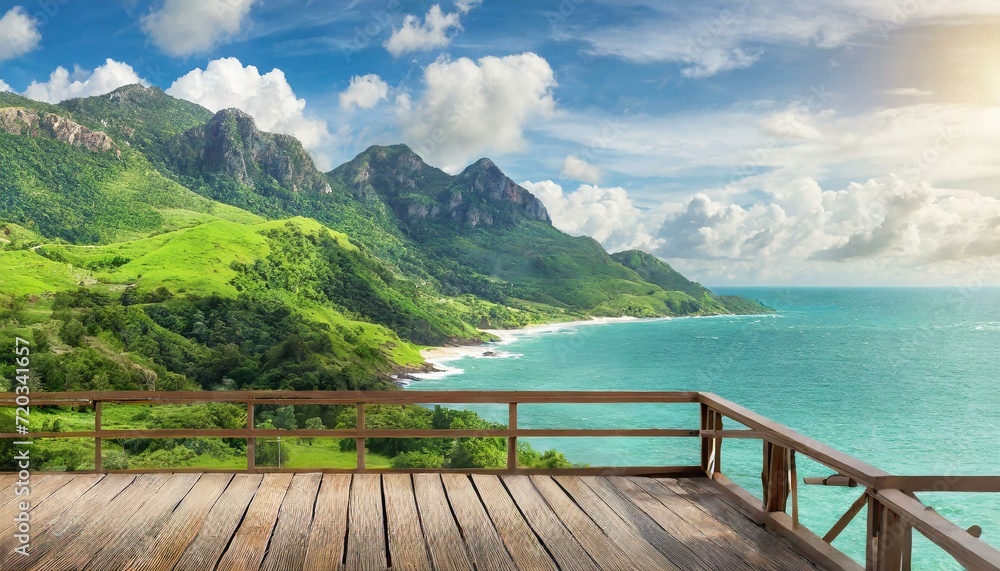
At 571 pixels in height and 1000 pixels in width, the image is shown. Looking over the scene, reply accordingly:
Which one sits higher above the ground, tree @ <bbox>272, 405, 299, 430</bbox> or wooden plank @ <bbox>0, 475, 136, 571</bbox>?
wooden plank @ <bbox>0, 475, 136, 571</bbox>

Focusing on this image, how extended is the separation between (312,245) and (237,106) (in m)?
24.9

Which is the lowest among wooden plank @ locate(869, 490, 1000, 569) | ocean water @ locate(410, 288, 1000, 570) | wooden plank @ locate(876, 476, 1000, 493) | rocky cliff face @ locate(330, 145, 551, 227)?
ocean water @ locate(410, 288, 1000, 570)

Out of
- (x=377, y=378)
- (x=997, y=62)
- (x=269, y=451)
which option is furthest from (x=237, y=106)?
(x=997, y=62)

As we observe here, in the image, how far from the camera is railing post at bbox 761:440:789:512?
3162 millimetres

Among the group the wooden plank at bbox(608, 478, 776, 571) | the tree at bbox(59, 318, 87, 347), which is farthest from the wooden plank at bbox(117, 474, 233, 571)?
the tree at bbox(59, 318, 87, 347)

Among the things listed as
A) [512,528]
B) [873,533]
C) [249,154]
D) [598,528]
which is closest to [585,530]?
[598,528]

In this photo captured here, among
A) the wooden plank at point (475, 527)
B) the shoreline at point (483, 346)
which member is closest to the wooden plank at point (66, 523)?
the wooden plank at point (475, 527)

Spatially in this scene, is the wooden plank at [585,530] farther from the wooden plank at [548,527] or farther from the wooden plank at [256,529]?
the wooden plank at [256,529]

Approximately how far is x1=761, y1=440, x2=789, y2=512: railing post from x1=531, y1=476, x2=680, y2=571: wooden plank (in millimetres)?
651

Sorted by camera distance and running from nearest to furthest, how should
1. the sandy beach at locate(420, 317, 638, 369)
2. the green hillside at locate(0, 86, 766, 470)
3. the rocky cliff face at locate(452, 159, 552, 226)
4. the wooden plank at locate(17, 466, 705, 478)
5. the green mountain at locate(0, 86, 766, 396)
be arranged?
the wooden plank at locate(17, 466, 705, 478) → the green hillside at locate(0, 86, 766, 470) → the green mountain at locate(0, 86, 766, 396) → the sandy beach at locate(420, 317, 638, 369) → the rocky cliff face at locate(452, 159, 552, 226)

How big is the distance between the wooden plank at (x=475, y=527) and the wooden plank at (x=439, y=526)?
35 mm

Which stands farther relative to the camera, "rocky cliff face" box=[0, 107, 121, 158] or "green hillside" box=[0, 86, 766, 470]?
"rocky cliff face" box=[0, 107, 121, 158]

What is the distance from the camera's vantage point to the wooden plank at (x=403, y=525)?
281 cm

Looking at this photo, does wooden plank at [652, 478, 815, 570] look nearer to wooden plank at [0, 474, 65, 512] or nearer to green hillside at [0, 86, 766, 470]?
wooden plank at [0, 474, 65, 512]
